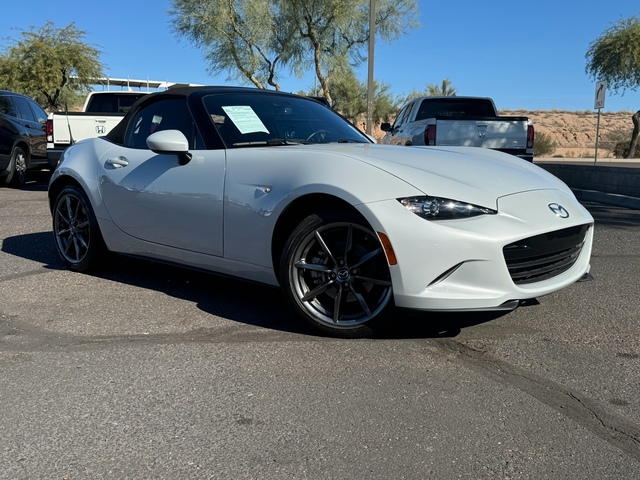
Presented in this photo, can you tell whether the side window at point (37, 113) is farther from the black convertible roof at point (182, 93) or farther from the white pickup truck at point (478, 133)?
the black convertible roof at point (182, 93)

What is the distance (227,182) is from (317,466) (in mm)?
2247

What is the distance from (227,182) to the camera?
14.0 ft

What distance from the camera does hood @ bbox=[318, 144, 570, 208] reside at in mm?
3625

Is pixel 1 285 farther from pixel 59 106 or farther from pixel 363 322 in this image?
pixel 59 106

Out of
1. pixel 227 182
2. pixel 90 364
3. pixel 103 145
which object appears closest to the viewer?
pixel 90 364

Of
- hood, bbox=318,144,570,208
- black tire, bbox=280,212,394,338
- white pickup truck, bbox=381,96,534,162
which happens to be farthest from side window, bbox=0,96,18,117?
black tire, bbox=280,212,394,338

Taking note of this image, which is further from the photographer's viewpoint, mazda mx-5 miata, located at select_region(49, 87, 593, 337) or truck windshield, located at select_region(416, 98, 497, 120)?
truck windshield, located at select_region(416, 98, 497, 120)

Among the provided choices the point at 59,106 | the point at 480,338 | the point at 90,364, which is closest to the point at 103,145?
the point at 90,364

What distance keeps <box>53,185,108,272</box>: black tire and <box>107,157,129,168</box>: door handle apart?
0.47 meters

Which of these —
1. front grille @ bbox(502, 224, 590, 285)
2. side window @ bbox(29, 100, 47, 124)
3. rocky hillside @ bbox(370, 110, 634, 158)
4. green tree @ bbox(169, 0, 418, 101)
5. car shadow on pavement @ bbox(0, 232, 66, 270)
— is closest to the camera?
front grille @ bbox(502, 224, 590, 285)

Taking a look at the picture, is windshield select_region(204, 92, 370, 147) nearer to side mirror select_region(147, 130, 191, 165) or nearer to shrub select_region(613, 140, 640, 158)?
side mirror select_region(147, 130, 191, 165)

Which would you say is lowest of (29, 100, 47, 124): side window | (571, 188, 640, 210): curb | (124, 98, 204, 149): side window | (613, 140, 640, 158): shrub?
(613, 140, 640, 158): shrub

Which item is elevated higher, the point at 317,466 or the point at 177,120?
the point at 177,120

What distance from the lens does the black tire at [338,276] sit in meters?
3.76
